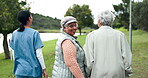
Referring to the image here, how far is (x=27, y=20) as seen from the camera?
3.32 meters

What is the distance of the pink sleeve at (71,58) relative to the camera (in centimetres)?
269

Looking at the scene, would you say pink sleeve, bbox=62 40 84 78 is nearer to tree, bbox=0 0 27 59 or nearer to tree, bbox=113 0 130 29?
tree, bbox=0 0 27 59

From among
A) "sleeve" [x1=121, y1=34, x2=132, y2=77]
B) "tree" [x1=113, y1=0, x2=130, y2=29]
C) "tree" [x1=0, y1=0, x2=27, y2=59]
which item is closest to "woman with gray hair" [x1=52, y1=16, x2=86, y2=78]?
"sleeve" [x1=121, y1=34, x2=132, y2=77]

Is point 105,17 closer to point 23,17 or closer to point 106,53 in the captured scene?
point 106,53

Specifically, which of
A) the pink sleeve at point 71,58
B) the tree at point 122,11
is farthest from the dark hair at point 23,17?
the tree at point 122,11

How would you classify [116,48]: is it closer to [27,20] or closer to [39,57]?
[39,57]

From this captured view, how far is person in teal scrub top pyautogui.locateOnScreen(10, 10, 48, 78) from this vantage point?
325 cm

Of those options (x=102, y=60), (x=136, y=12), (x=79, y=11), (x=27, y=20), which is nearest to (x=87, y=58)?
(x=102, y=60)

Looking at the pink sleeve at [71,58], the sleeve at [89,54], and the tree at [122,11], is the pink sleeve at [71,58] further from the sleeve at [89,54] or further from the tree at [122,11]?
the tree at [122,11]

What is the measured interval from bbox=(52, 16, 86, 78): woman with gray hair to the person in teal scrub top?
48 centimetres

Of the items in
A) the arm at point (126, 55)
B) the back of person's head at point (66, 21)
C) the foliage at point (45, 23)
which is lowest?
the foliage at point (45, 23)

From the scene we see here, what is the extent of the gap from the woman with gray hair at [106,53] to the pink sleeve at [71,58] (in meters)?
0.36

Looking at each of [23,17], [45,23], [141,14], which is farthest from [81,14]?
[23,17]

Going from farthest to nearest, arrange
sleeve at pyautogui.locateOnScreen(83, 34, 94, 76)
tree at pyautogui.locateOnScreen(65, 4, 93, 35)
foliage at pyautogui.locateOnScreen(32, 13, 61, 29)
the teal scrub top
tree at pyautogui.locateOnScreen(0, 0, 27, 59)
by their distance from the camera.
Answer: foliage at pyautogui.locateOnScreen(32, 13, 61, 29) < tree at pyautogui.locateOnScreen(65, 4, 93, 35) < tree at pyautogui.locateOnScreen(0, 0, 27, 59) < the teal scrub top < sleeve at pyautogui.locateOnScreen(83, 34, 94, 76)
